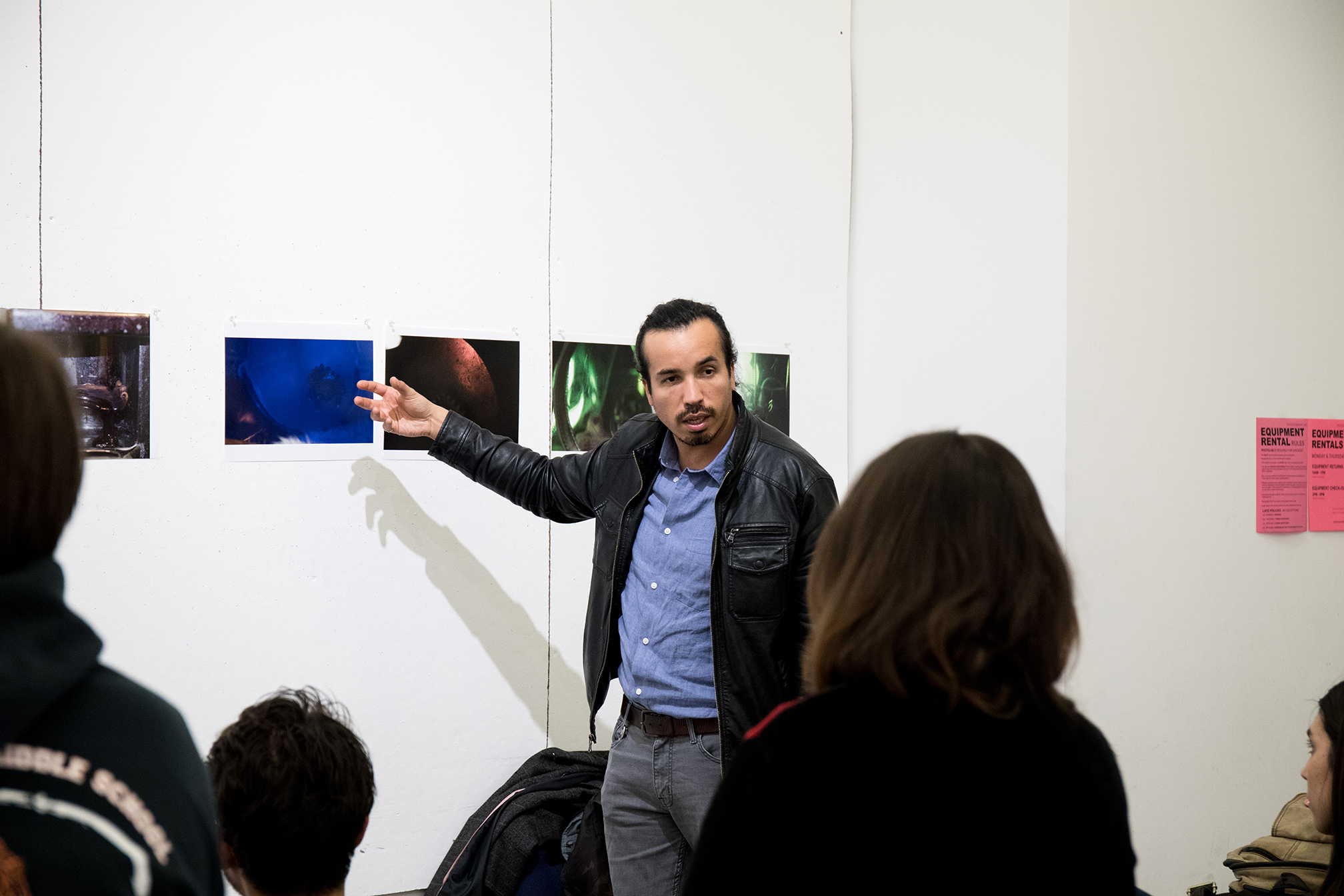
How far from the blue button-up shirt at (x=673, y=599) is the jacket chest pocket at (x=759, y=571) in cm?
8

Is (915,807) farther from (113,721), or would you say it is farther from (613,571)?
(613,571)

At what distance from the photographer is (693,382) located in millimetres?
2260

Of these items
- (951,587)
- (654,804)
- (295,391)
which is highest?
(295,391)

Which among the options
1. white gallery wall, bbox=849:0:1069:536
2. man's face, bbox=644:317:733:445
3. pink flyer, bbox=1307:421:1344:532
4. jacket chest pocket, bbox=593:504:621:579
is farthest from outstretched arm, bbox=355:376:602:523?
pink flyer, bbox=1307:421:1344:532

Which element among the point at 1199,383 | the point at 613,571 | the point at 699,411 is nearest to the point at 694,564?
the point at 613,571

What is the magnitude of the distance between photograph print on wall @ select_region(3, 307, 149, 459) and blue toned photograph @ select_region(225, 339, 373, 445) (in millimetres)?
217

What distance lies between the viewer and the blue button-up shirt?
85.9 inches

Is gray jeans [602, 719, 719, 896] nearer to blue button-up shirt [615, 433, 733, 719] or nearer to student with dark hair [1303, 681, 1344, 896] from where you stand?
blue button-up shirt [615, 433, 733, 719]

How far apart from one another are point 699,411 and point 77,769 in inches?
61.7

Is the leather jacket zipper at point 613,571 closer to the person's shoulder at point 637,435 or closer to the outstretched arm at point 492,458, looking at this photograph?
the person's shoulder at point 637,435

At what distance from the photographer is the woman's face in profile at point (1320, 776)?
1.85 metres

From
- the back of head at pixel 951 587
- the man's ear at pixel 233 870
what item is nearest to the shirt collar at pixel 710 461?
the back of head at pixel 951 587

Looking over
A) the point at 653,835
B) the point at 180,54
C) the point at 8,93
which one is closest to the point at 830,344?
the point at 653,835

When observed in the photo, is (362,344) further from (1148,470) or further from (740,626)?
(1148,470)
